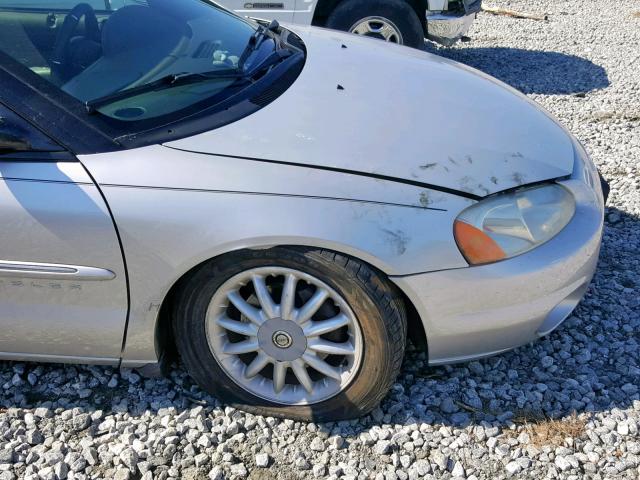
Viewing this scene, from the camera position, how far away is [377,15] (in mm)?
5891

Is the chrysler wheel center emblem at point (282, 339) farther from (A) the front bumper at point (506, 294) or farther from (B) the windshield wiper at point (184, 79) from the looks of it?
(B) the windshield wiper at point (184, 79)

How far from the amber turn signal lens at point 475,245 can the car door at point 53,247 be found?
110 centimetres

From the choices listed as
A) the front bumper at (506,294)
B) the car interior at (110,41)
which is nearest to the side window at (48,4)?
the car interior at (110,41)

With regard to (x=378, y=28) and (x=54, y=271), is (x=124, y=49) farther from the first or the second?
(x=378, y=28)

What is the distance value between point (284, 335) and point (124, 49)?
1.26 meters

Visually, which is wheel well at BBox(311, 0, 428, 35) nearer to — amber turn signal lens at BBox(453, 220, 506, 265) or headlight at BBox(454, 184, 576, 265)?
headlight at BBox(454, 184, 576, 265)

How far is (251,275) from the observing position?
2.25 m

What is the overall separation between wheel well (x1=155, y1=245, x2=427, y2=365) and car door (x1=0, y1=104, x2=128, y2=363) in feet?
0.46

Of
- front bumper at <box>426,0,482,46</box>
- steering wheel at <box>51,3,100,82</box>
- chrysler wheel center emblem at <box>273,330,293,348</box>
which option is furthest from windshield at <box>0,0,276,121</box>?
front bumper at <box>426,0,482,46</box>

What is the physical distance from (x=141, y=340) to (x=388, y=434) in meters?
0.94

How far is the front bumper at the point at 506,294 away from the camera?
2.20 meters

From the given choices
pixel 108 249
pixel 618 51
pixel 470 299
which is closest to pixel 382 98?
pixel 470 299

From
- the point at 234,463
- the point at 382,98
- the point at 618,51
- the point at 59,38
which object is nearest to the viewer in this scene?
the point at 234,463

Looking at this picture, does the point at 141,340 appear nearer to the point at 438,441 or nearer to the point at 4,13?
the point at 438,441
